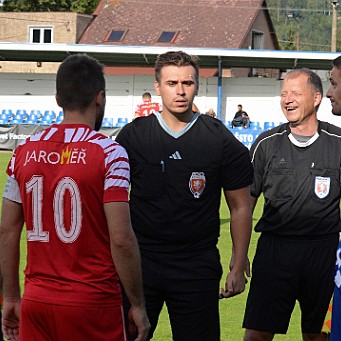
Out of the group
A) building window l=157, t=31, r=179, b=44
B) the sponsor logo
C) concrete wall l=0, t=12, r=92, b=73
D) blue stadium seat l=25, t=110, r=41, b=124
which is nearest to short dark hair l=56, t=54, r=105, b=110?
the sponsor logo

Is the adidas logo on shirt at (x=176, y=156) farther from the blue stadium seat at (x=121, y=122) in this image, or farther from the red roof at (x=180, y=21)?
the red roof at (x=180, y=21)

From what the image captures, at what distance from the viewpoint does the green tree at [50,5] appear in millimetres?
69812

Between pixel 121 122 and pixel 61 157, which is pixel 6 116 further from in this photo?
pixel 61 157

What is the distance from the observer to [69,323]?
391 centimetres

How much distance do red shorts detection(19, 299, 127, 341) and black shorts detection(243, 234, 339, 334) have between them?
2.04 m

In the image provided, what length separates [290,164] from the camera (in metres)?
5.93

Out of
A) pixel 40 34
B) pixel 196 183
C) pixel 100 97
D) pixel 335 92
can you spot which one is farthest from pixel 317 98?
pixel 40 34

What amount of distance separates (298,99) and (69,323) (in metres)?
2.67

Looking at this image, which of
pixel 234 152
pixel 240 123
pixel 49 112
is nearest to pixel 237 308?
pixel 234 152

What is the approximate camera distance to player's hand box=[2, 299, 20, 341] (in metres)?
4.14

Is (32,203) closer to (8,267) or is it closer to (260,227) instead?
(8,267)

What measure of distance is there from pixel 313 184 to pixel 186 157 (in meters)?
1.18

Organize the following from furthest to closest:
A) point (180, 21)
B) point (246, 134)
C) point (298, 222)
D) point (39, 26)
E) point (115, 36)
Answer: point (39, 26) → point (180, 21) → point (115, 36) → point (246, 134) → point (298, 222)

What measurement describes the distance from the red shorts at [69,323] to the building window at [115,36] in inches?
1844
